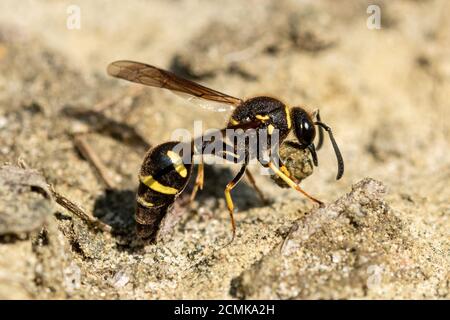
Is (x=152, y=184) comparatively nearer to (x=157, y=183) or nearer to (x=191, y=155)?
(x=157, y=183)

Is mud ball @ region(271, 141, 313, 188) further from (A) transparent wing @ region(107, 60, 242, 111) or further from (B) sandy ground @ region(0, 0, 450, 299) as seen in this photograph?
(A) transparent wing @ region(107, 60, 242, 111)

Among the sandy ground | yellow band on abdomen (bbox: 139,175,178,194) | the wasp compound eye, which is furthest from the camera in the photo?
the wasp compound eye

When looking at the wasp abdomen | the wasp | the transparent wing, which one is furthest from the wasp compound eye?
the wasp abdomen

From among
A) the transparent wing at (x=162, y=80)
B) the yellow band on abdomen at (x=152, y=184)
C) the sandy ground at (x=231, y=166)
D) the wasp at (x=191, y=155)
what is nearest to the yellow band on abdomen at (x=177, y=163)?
the wasp at (x=191, y=155)

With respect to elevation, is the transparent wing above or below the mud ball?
above

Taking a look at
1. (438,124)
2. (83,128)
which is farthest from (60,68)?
(438,124)

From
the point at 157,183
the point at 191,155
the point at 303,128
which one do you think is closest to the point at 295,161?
the point at 303,128

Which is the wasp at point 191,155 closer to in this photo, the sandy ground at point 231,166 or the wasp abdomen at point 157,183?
the wasp abdomen at point 157,183

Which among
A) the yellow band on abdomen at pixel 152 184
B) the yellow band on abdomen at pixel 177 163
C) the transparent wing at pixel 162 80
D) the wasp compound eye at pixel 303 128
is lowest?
the yellow band on abdomen at pixel 152 184
